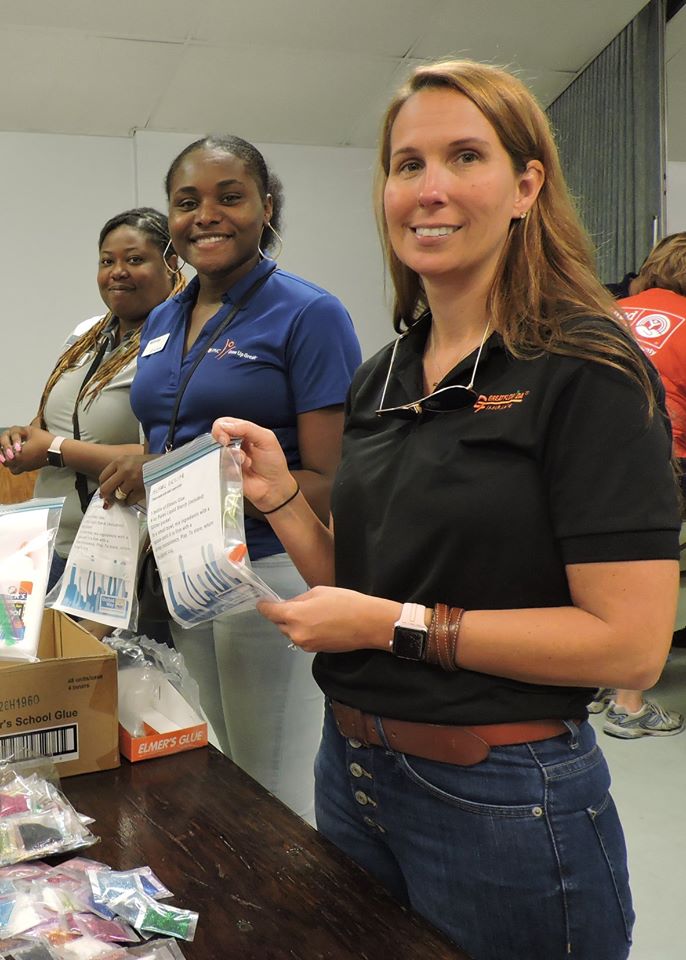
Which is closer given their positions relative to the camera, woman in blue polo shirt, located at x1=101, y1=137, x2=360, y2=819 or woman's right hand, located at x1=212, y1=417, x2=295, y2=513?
woman's right hand, located at x1=212, y1=417, x2=295, y2=513

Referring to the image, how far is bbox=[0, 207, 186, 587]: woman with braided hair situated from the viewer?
6.23 feet

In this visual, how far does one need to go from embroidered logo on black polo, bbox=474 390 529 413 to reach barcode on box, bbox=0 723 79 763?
63 centimetres

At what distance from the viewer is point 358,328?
16.8ft

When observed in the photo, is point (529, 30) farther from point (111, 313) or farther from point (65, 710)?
point (65, 710)

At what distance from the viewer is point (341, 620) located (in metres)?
0.92

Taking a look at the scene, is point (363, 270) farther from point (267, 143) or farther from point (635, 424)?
point (635, 424)

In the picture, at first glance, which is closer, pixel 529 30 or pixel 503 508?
pixel 503 508

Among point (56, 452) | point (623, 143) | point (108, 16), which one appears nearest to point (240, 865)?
point (56, 452)

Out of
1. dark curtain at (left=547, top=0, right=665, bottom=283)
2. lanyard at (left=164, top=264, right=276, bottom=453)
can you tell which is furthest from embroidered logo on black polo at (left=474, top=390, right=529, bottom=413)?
dark curtain at (left=547, top=0, right=665, bottom=283)

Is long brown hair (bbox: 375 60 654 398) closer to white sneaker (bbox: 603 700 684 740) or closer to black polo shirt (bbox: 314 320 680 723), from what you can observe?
black polo shirt (bbox: 314 320 680 723)

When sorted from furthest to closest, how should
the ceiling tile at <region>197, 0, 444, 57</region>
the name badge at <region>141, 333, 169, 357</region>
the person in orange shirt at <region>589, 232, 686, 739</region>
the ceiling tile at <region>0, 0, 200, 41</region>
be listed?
1. the ceiling tile at <region>197, 0, 444, 57</region>
2. the ceiling tile at <region>0, 0, 200, 41</region>
3. the person in orange shirt at <region>589, 232, 686, 739</region>
4. the name badge at <region>141, 333, 169, 357</region>

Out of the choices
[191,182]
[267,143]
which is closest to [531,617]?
[191,182]

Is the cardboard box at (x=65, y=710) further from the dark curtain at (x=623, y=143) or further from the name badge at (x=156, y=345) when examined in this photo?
the dark curtain at (x=623, y=143)

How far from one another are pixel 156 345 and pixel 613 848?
1194 millimetres
